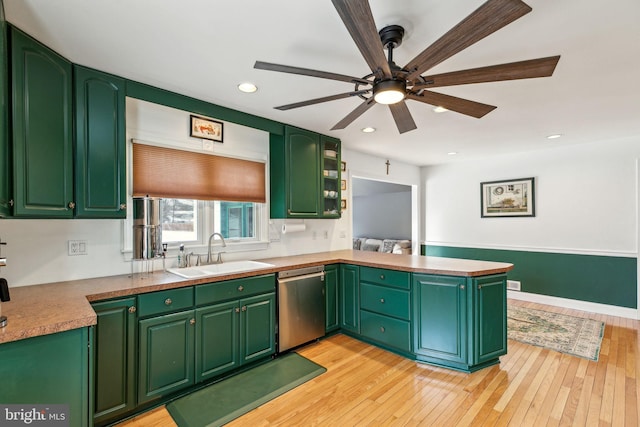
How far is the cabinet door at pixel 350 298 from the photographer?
3207mm

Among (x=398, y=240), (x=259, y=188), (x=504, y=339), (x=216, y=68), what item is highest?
(x=216, y=68)

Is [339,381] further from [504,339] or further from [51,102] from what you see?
[51,102]

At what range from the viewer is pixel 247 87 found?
2.41 meters

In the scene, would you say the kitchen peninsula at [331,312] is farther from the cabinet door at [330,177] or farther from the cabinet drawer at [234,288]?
the cabinet door at [330,177]

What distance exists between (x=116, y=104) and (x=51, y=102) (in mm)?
399

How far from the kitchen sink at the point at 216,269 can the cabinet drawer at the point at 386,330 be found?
1164 millimetres

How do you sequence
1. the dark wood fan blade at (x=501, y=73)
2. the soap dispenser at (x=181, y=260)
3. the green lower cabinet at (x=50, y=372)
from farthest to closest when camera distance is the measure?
the soap dispenser at (x=181, y=260) < the dark wood fan blade at (x=501, y=73) < the green lower cabinet at (x=50, y=372)

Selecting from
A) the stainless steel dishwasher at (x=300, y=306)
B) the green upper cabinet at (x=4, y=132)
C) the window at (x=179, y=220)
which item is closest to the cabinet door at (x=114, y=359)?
the green upper cabinet at (x=4, y=132)

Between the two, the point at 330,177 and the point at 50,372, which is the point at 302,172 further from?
the point at 50,372

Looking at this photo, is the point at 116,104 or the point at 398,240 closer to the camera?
the point at 116,104

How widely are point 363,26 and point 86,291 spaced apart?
212 centimetres

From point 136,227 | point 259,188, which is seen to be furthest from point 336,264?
point 136,227

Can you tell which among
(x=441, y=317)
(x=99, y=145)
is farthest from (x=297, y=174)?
(x=441, y=317)

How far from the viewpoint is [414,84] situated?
1673 mm
